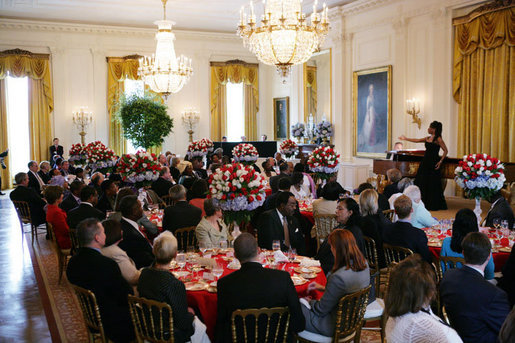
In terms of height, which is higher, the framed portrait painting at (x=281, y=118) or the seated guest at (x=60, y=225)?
the framed portrait painting at (x=281, y=118)

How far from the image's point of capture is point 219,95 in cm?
1969

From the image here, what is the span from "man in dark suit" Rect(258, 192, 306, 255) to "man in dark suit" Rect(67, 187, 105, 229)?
247cm

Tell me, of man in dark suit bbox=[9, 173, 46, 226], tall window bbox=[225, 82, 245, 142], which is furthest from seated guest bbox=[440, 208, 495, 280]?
tall window bbox=[225, 82, 245, 142]

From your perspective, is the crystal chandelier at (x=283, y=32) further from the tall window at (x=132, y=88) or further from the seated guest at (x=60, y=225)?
the tall window at (x=132, y=88)

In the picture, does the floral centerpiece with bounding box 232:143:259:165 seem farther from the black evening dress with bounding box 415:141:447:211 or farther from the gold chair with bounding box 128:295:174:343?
the gold chair with bounding box 128:295:174:343

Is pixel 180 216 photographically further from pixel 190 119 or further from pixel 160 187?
pixel 190 119

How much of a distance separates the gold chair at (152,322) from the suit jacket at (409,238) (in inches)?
106

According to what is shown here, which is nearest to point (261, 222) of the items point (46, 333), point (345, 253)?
point (345, 253)

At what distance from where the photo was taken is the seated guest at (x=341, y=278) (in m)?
3.63

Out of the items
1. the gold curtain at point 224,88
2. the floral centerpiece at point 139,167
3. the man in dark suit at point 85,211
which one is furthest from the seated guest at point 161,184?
the gold curtain at point 224,88

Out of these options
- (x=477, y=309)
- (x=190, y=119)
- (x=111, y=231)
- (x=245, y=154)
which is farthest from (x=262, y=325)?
(x=190, y=119)

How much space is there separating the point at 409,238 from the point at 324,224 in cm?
190

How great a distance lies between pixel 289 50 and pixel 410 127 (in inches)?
247

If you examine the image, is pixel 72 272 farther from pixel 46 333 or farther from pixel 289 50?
pixel 289 50
